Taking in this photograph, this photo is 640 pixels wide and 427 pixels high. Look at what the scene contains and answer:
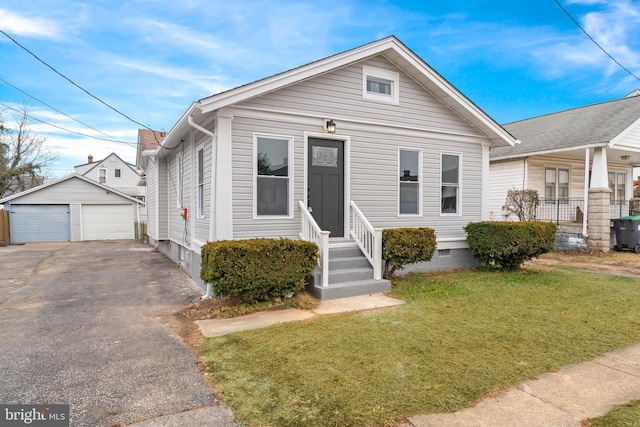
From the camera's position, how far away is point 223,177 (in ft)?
21.9

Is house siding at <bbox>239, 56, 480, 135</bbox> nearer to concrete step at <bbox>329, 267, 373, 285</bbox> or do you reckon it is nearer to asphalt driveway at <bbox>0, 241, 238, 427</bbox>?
concrete step at <bbox>329, 267, 373, 285</bbox>

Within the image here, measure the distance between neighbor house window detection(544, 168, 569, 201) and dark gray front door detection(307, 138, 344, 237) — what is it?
10.9 m

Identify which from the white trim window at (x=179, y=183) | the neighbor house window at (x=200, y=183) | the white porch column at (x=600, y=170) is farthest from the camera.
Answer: the white porch column at (x=600, y=170)

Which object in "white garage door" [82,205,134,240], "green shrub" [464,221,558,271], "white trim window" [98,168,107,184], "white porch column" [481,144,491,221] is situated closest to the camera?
"green shrub" [464,221,558,271]

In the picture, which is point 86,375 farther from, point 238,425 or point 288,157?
point 288,157

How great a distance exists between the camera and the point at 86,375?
347 cm

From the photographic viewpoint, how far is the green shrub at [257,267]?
17.6 feet

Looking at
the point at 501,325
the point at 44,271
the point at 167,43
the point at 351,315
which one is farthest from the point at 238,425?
the point at 167,43

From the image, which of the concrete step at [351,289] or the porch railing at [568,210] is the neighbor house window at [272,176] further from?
the porch railing at [568,210]

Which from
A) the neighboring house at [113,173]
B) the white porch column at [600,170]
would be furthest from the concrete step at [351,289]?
the neighboring house at [113,173]

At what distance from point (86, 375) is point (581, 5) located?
1212 cm

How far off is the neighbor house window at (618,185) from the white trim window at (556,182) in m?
3.09


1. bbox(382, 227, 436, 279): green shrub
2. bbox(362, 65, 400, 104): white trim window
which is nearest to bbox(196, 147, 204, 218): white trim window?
bbox(362, 65, 400, 104): white trim window

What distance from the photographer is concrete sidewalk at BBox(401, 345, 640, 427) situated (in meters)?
2.69
